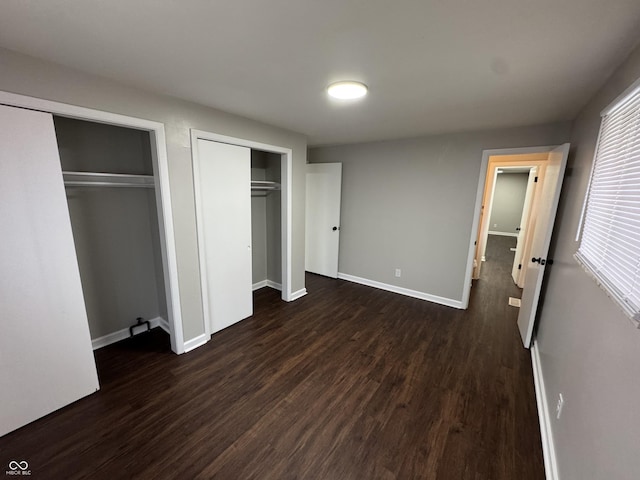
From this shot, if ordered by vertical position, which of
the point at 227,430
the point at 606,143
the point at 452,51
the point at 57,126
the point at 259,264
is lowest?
the point at 227,430

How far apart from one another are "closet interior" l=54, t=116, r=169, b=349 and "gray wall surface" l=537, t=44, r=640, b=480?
332 centimetres

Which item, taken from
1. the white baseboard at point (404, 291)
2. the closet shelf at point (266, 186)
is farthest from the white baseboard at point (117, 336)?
the white baseboard at point (404, 291)

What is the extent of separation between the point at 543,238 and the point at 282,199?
9.48ft

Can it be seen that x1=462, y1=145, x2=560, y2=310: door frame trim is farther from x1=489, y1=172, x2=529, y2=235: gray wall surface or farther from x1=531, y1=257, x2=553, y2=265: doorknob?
x1=489, y1=172, x2=529, y2=235: gray wall surface

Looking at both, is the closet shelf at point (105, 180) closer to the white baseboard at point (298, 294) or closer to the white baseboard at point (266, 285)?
the white baseboard at point (266, 285)

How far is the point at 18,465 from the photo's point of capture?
148 centimetres

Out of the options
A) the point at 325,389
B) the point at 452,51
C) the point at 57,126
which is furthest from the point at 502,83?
the point at 57,126

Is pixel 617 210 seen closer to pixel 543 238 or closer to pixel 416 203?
pixel 543 238

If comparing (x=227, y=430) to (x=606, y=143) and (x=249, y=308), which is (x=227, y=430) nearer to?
(x=249, y=308)

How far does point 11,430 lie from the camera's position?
166 cm

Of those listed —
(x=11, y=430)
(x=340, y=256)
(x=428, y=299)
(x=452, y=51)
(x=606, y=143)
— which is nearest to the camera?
(x=452, y=51)

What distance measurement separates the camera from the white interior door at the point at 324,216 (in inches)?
172

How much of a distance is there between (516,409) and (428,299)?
1894mm

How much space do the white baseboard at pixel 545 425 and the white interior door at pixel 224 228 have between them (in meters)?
2.83
